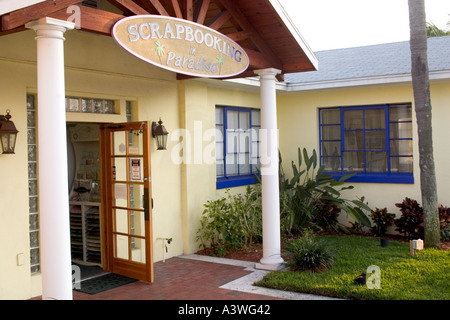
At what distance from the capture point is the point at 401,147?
1027cm

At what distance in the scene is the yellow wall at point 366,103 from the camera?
9664 millimetres

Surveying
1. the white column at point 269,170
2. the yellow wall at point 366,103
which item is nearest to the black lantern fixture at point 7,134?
the white column at point 269,170

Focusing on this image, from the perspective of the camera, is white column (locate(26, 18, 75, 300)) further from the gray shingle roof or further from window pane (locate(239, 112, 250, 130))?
the gray shingle roof

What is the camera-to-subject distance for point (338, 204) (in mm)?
10031

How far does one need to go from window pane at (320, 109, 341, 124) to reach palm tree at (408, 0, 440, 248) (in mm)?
2628

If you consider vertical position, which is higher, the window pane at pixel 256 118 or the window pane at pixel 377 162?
the window pane at pixel 256 118

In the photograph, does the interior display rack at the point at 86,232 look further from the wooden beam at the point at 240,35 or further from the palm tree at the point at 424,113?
the palm tree at the point at 424,113

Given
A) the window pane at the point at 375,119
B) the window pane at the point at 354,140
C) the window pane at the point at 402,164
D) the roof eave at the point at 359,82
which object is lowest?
the window pane at the point at 402,164

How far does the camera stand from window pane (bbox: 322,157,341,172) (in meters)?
10.9

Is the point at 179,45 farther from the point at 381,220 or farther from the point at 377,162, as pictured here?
the point at 377,162

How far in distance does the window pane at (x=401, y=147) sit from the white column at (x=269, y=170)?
12.6ft

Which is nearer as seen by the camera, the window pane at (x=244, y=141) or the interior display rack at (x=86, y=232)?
the interior display rack at (x=86, y=232)

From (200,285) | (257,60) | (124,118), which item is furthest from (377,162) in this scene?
(124,118)

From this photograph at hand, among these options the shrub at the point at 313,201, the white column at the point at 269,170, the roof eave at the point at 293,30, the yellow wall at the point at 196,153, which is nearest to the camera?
the roof eave at the point at 293,30
